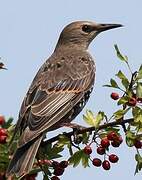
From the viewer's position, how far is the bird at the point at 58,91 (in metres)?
6.45

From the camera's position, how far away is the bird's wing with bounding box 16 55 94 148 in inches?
271

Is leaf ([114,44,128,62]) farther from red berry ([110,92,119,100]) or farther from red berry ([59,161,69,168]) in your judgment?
red berry ([59,161,69,168])

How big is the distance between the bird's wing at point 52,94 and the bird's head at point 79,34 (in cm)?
125

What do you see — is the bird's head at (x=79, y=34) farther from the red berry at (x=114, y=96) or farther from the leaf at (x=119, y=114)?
the leaf at (x=119, y=114)

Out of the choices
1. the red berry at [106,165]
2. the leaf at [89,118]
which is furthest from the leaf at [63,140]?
the red berry at [106,165]

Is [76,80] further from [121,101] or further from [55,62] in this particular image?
[121,101]

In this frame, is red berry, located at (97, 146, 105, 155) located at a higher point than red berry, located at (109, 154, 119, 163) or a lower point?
higher

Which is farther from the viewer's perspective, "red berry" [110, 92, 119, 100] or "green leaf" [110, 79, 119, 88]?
"red berry" [110, 92, 119, 100]

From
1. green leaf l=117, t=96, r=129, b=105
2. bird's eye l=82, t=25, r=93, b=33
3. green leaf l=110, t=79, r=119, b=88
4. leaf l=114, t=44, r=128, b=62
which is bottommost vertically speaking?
green leaf l=117, t=96, r=129, b=105

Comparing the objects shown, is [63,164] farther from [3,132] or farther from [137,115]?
[137,115]

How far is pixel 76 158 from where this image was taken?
5.71 metres

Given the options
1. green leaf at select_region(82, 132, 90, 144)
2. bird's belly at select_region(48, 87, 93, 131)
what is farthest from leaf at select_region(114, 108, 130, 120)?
bird's belly at select_region(48, 87, 93, 131)

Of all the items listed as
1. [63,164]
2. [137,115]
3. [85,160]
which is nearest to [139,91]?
[137,115]

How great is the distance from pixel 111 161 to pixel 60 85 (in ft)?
7.06
